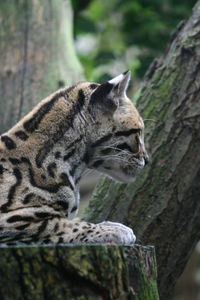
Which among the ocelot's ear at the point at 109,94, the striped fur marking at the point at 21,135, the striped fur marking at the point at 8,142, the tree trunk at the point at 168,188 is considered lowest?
the tree trunk at the point at 168,188

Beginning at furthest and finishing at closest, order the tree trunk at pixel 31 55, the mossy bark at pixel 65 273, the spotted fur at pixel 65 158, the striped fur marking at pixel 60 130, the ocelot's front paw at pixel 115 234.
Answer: the tree trunk at pixel 31 55
the striped fur marking at pixel 60 130
the spotted fur at pixel 65 158
the ocelot's front paw at pixel 115 234
the mossy bark at pixel 65 273

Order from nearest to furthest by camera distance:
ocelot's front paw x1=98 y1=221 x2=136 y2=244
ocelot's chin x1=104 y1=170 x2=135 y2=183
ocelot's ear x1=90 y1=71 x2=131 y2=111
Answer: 1. ocelot's front paw x1=98 y1=221 x2=136 y2=244
2. ocelot's ear x1=90 y1=71 x2=131 y2=111
3. ocelot's chin x1=104 y1=170 x2=135 y2=183

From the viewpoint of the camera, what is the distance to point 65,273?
4.05 meters

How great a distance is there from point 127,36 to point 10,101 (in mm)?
2740

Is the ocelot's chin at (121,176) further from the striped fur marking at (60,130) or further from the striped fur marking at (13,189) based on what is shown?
the striped fur marking at (13,189)

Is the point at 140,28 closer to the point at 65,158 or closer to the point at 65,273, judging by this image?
the point at 65,158

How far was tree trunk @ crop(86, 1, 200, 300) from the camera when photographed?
22.3 ft

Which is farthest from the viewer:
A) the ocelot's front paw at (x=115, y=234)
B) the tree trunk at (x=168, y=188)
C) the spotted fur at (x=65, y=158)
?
the tree trunk at (x=168, y=188)

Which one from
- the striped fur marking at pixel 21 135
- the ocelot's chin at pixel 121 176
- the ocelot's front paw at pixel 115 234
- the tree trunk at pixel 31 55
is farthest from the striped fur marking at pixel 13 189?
the tree trunk at pixel 31 55

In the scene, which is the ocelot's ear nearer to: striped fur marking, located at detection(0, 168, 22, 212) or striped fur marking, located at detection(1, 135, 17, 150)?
striped fur marking, located at detection(1, 135, 17, 150)

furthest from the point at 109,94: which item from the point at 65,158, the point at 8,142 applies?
the point at 8,142

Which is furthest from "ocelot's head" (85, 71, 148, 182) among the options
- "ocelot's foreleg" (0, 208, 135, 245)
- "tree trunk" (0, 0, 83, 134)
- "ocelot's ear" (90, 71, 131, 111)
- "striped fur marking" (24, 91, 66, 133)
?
"tree trunk" (0, 0, 83, 134)

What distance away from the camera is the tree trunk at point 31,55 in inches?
333

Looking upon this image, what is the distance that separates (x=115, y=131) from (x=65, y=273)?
7.33ft
